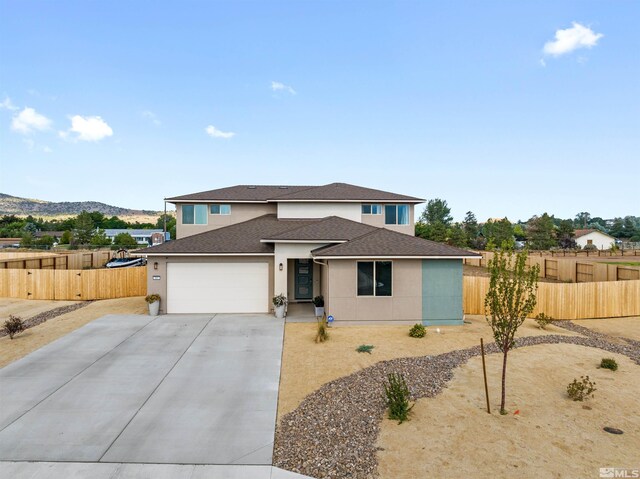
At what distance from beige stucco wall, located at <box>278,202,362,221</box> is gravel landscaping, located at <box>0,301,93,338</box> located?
11.9 m

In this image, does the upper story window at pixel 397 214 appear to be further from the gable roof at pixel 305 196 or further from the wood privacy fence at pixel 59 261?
the wood privacy fence at pixel 59 261

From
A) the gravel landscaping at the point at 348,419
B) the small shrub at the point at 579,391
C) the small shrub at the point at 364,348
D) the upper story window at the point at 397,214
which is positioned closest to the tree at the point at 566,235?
the upper story window at the point at 397,214

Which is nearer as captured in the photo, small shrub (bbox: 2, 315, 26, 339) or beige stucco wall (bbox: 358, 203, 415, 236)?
small shrub (bbox: 2, 315, 26, 339)

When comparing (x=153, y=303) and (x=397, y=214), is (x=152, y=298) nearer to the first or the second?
(x=153, y=303)

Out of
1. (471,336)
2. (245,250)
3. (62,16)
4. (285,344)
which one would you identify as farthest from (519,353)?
(62,16)

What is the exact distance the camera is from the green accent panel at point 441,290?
44.9ft

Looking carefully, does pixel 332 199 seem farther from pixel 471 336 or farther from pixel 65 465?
pixel 65 465

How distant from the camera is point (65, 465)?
5.23 m

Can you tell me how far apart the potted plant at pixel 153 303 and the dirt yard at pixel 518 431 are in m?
12.3

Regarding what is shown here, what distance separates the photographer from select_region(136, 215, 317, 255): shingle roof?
599 inches

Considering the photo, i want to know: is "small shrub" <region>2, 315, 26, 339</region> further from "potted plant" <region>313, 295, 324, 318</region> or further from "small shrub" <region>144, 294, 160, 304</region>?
"potted plant" <region>313, 295, 324, 318</region>
